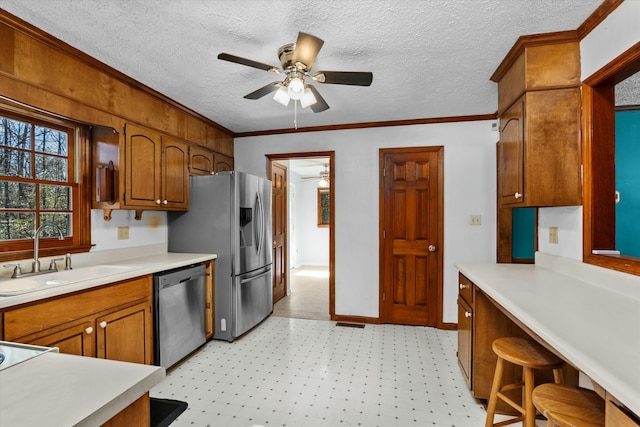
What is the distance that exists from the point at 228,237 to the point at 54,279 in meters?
1.37

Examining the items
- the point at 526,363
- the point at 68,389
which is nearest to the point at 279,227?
the point at 526,363

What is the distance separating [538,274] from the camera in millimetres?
2096

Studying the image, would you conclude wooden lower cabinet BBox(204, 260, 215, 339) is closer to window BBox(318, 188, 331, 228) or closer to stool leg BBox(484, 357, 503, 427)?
stool leg BBox(484, 357, 503, 427)

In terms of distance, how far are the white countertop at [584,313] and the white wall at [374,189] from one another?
120 centimetres

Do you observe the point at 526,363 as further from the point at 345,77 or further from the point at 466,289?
the point at 345,77

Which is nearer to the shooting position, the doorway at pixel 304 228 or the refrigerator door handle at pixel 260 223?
the refrigerator door handle at pixel 260 223

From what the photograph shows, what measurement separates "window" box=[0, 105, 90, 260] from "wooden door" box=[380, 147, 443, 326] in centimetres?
288

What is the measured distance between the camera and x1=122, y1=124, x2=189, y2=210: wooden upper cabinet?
251cm

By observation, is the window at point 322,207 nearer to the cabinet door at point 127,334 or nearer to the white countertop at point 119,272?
the white countertop at point 119,272

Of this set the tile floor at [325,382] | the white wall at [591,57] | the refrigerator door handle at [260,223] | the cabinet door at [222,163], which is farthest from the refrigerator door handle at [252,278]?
the white wall at [591,57]

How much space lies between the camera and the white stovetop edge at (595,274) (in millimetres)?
1532

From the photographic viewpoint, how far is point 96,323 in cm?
194

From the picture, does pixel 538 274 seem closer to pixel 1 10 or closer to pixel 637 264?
pixel 637 264

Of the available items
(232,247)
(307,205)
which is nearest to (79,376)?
(232,247)
